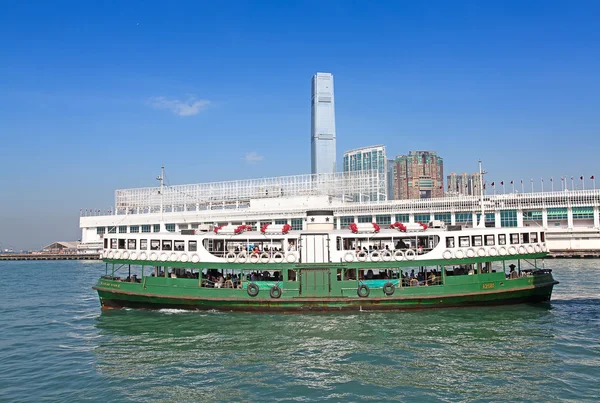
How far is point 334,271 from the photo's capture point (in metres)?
26.0

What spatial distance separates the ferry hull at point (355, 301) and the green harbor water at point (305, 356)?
51 cm

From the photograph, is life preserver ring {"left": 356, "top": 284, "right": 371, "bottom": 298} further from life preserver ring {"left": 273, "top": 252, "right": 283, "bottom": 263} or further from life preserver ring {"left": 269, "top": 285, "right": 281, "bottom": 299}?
life preserver ring {"left": 273, "top": 252, "right": 283, "bottom": 263}

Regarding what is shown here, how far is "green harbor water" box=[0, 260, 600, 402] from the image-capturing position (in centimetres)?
1455

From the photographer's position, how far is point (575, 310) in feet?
83.4

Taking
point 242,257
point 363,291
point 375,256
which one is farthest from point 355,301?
point 242,257

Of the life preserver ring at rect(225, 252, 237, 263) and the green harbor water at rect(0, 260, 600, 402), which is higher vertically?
the life preserver ring at rect(225, 252, 237, 263)

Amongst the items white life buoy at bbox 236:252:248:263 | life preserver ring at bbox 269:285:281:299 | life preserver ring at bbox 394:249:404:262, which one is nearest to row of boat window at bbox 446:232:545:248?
life preserver ring at bbox 394:249:404:262

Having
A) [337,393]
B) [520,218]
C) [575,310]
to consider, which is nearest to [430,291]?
[575,310]

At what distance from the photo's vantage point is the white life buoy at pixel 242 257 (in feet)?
87.5

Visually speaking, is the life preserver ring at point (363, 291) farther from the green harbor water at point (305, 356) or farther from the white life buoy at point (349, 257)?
the white life buoy at point (349, 257)

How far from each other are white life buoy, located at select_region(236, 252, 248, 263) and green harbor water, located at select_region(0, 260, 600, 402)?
3.07 metres

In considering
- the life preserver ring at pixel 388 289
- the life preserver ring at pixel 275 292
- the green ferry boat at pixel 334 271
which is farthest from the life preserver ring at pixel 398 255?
the life preserver ring at pixel 275 292

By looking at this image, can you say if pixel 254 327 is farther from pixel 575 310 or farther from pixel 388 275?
pixel 575 310

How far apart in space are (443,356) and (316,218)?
43.0 ft
